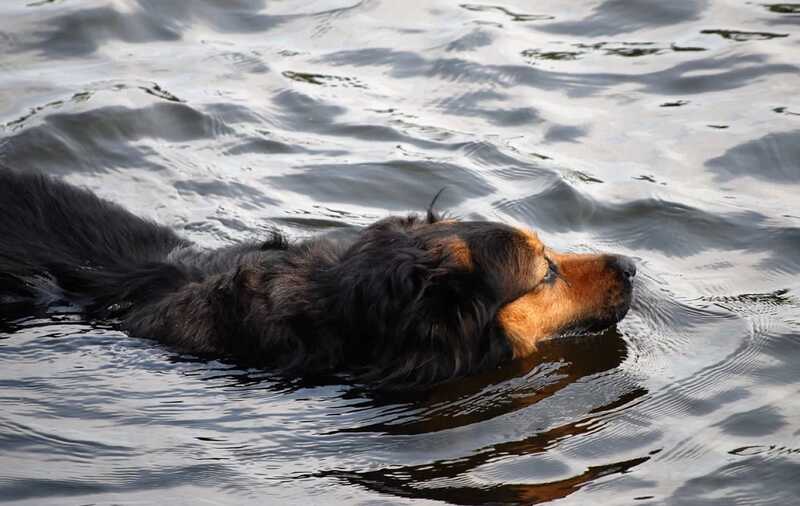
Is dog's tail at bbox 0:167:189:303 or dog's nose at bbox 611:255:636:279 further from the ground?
dog's tail at bbox 0:167:189:303

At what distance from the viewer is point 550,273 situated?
25.3 feet

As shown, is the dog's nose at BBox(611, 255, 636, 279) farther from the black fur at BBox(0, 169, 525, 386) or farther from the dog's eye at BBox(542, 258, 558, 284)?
the black fur at BBox(0, 169, 525, 386)

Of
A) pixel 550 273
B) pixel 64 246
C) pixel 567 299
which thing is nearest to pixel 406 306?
pixel 550 273

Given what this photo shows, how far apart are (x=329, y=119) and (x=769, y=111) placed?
391 cm

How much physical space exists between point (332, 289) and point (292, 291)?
253 millimetres

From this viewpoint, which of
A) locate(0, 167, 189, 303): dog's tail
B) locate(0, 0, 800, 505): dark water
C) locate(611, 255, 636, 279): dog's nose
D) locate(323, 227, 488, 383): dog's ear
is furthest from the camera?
locate(611, 255, 636, 279): dog's nose

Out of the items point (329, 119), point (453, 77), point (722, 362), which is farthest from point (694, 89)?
point (722, 362)

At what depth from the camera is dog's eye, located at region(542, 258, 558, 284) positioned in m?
7.69

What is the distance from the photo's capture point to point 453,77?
40.1 feet

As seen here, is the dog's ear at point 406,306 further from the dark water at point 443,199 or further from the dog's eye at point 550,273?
the dog's eye at point 550,273

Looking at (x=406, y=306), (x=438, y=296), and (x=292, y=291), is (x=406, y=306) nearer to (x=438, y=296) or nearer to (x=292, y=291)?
(x=438, y=296)

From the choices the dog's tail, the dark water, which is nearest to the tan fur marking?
the dark water

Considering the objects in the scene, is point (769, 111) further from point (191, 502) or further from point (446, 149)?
point (191, 502)

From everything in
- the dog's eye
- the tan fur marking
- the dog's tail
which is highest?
the dog's tail
